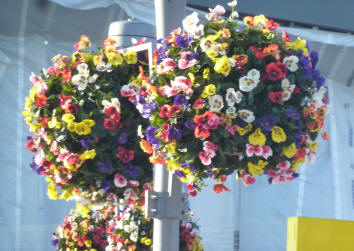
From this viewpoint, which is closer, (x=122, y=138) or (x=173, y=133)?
(x=173, y=133)

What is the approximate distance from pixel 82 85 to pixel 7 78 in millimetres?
4331

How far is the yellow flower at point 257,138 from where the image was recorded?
239cm

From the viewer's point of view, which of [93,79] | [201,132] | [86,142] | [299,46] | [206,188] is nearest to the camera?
[201,132]

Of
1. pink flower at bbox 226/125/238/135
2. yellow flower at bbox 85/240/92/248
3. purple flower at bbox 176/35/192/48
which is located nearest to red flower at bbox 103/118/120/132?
purple flower at bbox 176/35/192/48

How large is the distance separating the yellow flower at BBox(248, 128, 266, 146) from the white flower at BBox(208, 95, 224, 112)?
147mm

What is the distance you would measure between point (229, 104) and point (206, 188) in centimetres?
525

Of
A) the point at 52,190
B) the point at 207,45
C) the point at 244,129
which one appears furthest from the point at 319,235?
the point at 52,190

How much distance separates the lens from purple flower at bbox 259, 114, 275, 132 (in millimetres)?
2412

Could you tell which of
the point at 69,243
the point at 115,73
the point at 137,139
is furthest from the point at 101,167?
the point at 69,243

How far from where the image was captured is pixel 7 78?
696cm

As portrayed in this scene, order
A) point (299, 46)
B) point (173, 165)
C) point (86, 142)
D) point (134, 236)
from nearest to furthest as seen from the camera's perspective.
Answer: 1. point (173, 165)
2. point (299, 46)
3. point (86, 142)
4. point (134, 236)

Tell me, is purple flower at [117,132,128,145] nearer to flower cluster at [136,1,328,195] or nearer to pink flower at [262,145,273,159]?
flower cluster at [136,1,328,195]

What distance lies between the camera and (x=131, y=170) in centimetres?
279

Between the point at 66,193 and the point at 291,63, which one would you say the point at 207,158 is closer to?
the point at 291,63
